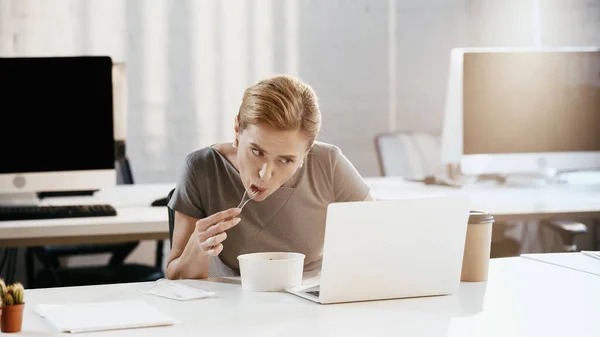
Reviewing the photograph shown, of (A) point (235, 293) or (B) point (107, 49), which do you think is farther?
(B) point (107, 49)

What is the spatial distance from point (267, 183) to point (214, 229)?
0.19 m

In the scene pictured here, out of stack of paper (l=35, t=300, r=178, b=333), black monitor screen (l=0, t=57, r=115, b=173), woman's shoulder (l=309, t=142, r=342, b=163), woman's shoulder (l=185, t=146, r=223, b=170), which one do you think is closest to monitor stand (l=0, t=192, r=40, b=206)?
black monitor screen (l=0, t=57, r=115, b=173)

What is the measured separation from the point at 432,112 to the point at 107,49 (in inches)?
77.3

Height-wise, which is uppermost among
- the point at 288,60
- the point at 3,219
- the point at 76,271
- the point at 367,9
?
the point at 367,9

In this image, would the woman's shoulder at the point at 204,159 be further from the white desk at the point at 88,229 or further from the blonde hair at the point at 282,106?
the white desk at the point at 88,229

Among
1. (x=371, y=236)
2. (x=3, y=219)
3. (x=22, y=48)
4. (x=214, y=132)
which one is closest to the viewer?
(x=371, y=236)

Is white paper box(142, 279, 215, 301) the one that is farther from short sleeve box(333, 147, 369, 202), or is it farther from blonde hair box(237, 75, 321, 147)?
short sleeve box(333, 147, 369, 202)

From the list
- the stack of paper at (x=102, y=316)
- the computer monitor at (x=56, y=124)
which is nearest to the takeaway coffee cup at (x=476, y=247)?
the stack of paper at (x=102, y=316)

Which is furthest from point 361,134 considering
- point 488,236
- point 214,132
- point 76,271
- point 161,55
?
point 488,236

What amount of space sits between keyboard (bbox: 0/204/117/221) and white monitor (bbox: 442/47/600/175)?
1.37 metres

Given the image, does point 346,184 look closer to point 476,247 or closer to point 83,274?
point 476,247

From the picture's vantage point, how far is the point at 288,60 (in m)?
4.82

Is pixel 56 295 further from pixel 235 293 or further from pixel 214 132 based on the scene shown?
pixel 214 132

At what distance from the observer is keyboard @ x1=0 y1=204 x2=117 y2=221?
267 centimetres
